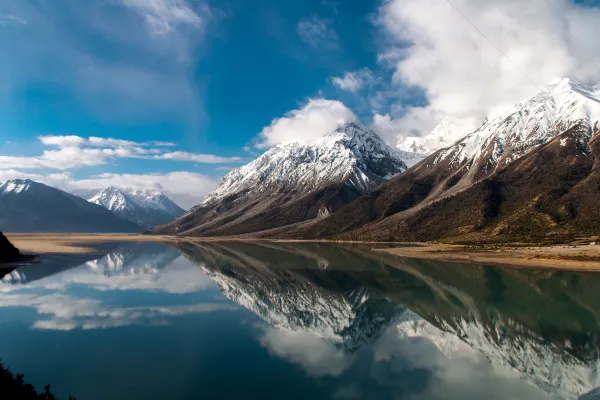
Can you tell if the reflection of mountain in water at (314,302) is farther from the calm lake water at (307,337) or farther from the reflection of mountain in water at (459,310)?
the calm lake water at (307,337)

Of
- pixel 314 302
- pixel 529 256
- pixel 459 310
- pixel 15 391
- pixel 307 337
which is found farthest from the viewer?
pixel 529 256

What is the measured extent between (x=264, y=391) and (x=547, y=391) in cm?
2165

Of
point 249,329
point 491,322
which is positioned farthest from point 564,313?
point 249,329

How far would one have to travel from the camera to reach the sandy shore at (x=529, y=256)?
98.9 meters

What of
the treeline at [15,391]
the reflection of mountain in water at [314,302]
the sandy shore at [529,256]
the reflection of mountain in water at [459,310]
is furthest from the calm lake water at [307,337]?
the sandy shore at [529,256]

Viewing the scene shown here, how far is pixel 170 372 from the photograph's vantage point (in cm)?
3241

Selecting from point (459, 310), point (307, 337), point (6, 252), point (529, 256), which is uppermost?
point (529, 256)

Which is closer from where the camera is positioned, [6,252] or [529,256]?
[6,252]

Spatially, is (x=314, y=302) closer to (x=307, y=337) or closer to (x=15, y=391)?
(x=307, y=337)

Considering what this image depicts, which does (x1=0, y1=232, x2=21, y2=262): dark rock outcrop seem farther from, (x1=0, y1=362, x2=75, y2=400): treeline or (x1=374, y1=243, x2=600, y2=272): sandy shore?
(x1=374, y1=243, x2=600, y2=272): sandy shore

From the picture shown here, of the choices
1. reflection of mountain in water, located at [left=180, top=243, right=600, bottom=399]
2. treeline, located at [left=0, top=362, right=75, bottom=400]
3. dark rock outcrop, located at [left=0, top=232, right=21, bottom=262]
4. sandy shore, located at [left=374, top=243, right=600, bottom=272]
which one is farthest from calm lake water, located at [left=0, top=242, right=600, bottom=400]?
dark rock outcrop, located at [left=0, top=232, right=21, bottom=262]

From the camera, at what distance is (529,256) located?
115 metres

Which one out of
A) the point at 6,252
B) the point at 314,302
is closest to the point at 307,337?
the point at 314,302

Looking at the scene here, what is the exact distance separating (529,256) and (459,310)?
69.6 metres
